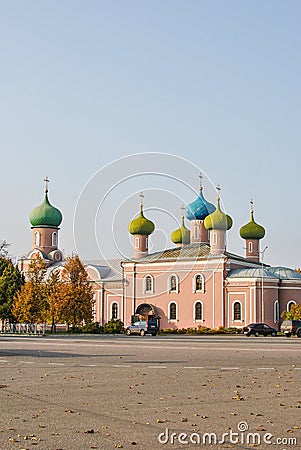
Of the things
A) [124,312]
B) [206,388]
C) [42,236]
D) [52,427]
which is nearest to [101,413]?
[52,427]

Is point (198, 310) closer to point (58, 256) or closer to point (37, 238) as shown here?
point (58, 256)

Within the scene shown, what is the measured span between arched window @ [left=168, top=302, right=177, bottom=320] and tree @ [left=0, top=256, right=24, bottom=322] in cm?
1628

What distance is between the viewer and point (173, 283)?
257 ft

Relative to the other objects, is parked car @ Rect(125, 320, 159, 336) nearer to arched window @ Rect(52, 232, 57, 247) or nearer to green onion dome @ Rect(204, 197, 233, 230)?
green onion dome @ Rect(204, 197, 233, 230)

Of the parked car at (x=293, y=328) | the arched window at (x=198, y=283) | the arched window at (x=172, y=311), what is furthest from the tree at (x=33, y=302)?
the parked car at (x=293, y=328)

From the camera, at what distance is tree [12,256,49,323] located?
69.4m

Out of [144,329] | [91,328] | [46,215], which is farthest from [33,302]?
[46,215]

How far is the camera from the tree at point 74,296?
224 ft

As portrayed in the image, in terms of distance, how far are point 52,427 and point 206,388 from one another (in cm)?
548

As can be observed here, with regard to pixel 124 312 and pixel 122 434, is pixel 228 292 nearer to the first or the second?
pixel 124 312

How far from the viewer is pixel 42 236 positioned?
8900 centimetres

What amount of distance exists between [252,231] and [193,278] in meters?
9.86

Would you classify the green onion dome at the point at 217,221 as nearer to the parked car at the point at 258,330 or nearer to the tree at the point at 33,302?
the parked car at the point at 258,330

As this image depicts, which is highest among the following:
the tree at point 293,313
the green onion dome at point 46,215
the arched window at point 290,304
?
the green onion dome at point 46,215
